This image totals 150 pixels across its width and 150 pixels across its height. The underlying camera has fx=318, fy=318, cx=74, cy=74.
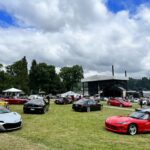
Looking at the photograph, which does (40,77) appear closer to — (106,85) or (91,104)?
(106,85)

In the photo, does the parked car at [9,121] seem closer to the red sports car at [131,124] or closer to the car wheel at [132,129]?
the red sports car at [131,124]

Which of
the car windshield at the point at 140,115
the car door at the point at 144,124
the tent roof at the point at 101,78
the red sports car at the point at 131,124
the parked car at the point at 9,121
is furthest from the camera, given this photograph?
the tent roof at the point at 101,78

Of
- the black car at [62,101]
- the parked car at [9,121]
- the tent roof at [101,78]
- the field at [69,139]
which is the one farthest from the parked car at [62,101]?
the tent roof at [101,78]

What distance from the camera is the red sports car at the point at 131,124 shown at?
15883mm

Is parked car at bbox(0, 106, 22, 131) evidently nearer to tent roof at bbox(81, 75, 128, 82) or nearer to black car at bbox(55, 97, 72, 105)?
black car at bbox(55, 97, 72, 105)

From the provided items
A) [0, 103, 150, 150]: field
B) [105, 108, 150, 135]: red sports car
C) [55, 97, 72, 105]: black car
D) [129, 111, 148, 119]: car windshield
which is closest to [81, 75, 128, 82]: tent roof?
[55, 97, 72, 105]: black car

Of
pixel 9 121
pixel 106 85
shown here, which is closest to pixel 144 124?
pixel 9 121

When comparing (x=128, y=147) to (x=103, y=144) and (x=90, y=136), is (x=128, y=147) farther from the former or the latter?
(x=90, y=136)

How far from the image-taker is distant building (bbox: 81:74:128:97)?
93.6 metres

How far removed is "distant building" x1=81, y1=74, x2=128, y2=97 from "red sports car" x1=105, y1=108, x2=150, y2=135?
76.0 metres

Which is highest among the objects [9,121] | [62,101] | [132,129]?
[62,101]

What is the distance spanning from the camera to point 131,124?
16.0 meters

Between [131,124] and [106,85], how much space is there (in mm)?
85597

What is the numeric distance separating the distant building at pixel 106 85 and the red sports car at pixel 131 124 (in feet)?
249
